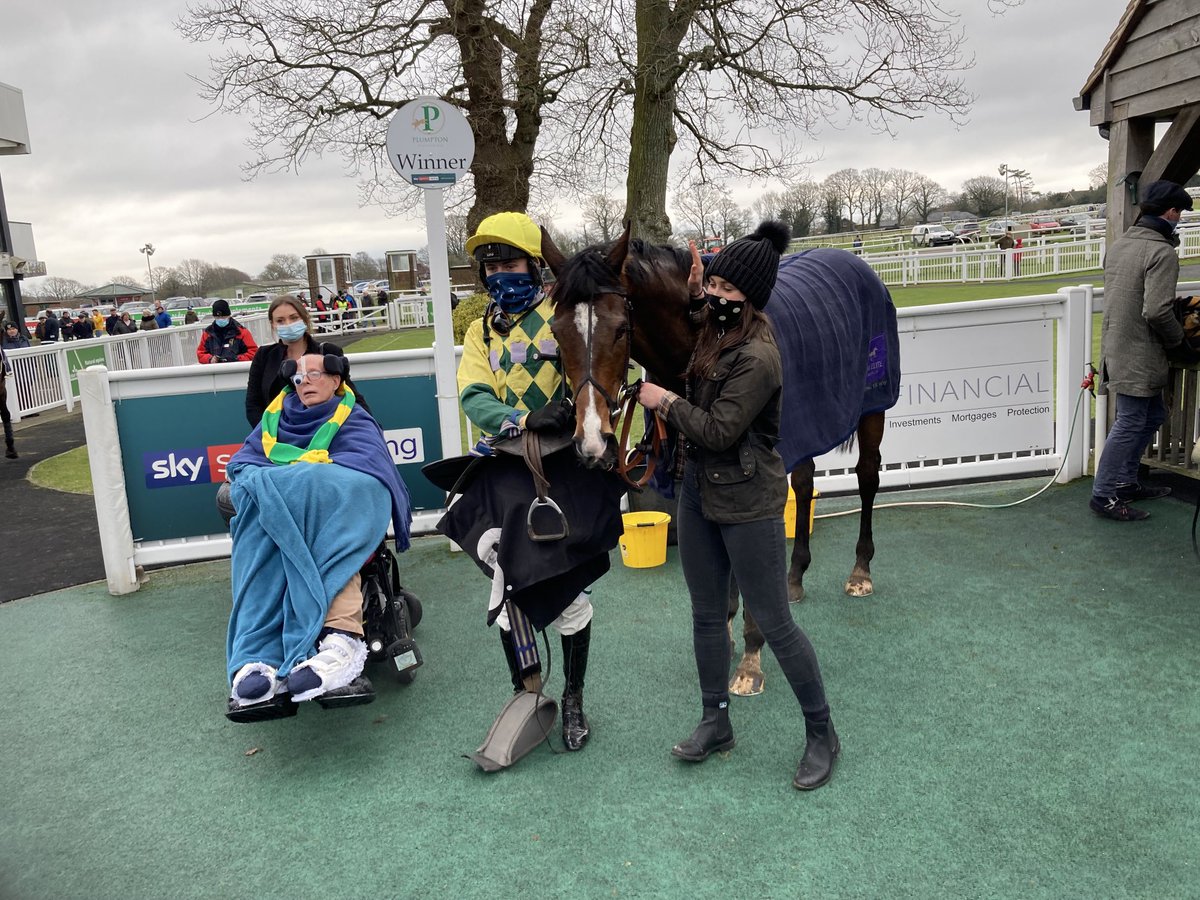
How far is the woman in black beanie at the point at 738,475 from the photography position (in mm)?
2561

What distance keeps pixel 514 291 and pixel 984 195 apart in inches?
2804

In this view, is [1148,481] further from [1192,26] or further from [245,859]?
[245,859]

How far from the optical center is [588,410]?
2.45 m

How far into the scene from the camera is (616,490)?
300cm

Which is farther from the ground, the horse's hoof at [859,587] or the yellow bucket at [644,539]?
the yellow bucket at [644,539]

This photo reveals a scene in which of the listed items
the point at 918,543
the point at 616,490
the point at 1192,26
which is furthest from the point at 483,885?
the point at 1192,26

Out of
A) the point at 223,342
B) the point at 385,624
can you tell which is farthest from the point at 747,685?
the point at 223,342

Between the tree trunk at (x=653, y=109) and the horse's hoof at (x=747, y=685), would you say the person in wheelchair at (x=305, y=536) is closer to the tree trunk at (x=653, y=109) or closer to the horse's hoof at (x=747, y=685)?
the horse's hoof at (x=747, y=685)

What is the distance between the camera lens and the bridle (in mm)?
2496

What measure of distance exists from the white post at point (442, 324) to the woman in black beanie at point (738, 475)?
2525mm

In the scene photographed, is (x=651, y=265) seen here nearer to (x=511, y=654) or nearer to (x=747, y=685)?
(x=511, y=654)

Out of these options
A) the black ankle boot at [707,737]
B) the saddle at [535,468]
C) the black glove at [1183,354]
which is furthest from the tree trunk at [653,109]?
the black ankle boot at [707,737]

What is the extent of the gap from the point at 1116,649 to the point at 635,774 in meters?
2.22

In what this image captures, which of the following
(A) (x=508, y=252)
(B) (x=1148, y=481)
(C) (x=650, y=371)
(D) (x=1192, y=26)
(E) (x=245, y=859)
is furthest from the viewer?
(B) (x=1148, y=481)
